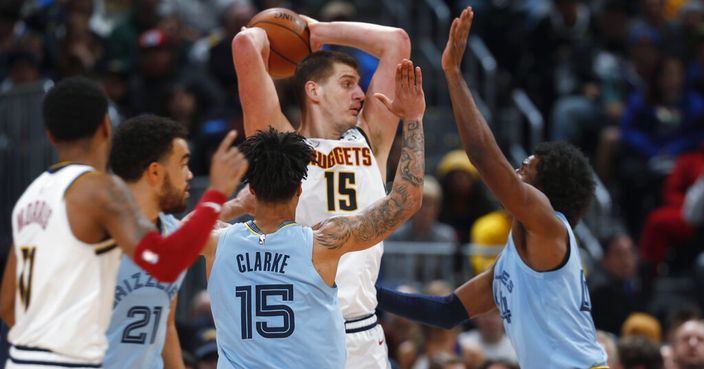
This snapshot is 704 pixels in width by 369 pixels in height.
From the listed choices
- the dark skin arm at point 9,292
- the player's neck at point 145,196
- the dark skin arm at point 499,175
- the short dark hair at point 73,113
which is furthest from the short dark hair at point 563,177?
the dark skin arm at point 9,292

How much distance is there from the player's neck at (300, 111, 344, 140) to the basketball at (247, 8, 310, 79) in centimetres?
51

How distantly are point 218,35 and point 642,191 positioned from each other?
220 inches

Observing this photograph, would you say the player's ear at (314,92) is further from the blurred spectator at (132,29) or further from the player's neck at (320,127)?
the blurred spectator at (132,29)

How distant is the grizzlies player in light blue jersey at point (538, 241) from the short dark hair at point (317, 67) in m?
1.04

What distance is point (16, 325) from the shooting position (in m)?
5.64

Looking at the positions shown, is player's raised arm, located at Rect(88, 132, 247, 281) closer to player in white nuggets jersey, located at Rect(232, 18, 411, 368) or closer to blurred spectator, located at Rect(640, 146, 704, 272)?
player in white nuggets jersey, located at Rect(232, 18, 411, 368)

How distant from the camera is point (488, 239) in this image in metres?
12.3

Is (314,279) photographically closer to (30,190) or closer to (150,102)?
(30,190)

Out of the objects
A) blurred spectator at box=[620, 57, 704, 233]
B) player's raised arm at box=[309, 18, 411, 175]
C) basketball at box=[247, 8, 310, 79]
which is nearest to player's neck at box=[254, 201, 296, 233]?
player's raised arm at box=[309, 18, 411, 175]

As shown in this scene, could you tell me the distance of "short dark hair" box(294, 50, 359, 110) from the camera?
7195 mm

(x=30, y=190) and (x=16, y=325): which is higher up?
(x=30, y=190)

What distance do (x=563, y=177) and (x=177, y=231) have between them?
2.37 meters

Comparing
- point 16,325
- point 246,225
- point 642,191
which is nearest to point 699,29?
point 642,191

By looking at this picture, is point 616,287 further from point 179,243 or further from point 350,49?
point 179,243
